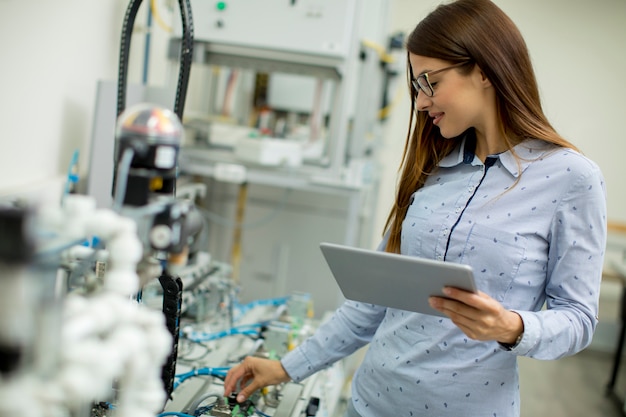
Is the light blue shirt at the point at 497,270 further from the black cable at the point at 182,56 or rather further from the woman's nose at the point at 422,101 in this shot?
the black cable at the point at 182,56

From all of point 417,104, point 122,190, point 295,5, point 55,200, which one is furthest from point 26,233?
point 295,5

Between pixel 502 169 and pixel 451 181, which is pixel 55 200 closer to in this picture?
pixel 451 181

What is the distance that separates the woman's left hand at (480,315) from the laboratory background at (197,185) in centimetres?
44

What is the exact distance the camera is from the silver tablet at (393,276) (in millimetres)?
915

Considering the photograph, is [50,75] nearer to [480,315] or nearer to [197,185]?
[197,185]

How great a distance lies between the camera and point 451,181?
126cm

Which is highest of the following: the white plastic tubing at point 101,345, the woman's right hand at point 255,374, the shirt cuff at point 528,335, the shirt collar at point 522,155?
the shirt collar at point 522,155

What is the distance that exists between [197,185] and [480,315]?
1391 mm

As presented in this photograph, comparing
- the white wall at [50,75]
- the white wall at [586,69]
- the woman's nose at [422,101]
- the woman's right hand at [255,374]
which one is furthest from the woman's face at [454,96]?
the white wall at [586,69]

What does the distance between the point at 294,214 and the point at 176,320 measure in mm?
1720

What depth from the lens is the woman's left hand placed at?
37.6 inches

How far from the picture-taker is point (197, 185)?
7.06 ft

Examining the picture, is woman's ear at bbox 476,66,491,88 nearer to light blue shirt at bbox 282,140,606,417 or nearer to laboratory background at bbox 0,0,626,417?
light blue shirt at bbox 282,140,606,417

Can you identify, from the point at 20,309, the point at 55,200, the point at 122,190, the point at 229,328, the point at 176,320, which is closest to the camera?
the point at 20,309
